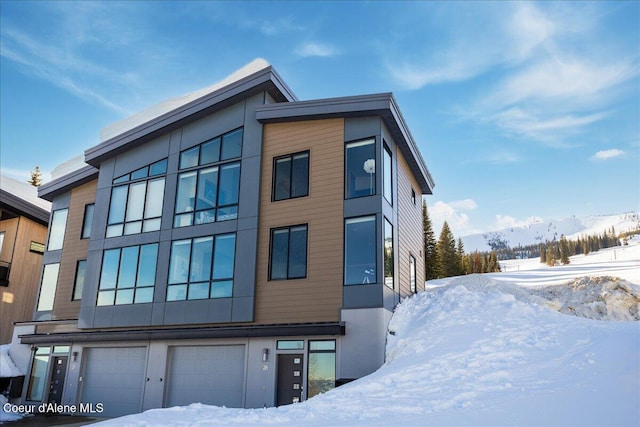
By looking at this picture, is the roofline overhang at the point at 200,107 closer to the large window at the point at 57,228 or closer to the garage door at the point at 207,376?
the large window at the point at 57,228

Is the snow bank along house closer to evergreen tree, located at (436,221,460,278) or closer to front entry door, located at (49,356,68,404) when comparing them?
front entry door, located at (49,356,68,404)

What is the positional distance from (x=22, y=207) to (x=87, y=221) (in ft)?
17.9

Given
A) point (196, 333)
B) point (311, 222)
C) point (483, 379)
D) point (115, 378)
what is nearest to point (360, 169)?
point (311, 222)

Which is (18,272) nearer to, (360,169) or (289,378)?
(289,378)

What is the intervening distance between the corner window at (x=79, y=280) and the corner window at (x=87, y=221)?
1123 millimetres

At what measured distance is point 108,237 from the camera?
17719 millimetres

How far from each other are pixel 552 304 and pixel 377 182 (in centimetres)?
1622

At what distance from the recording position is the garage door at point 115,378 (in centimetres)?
1528

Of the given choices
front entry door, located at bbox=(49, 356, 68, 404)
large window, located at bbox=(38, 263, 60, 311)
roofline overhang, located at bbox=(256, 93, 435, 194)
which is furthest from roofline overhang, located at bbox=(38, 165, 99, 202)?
roofline overhang, located at bbox=(256, 93, 435, 194)

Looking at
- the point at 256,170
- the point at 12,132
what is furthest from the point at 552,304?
the point at 12,132

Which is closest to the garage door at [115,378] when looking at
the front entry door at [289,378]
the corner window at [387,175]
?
the front entry door at [289,378]

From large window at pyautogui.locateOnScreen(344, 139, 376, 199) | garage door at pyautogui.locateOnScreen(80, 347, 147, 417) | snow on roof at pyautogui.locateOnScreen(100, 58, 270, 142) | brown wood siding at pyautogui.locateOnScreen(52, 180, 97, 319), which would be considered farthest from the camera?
snow on roof at pyautogui.locateOnScreen(100, 58, 270, 142)

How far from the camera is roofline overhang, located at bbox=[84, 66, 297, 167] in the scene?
15.5 metres

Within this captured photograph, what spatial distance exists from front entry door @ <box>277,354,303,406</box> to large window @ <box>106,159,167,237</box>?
6828 mm
